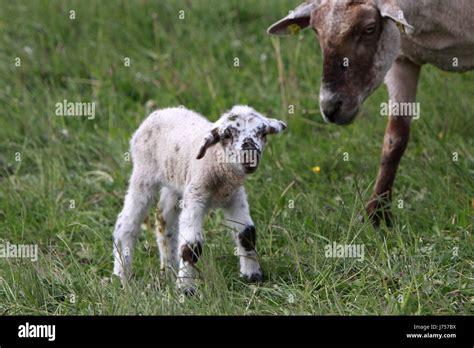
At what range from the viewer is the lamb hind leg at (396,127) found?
269 inches

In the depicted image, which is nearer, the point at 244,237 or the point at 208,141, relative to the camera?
the point at 208,141

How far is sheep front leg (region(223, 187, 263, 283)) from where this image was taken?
558 cm

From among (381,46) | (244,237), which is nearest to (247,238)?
(244,237)

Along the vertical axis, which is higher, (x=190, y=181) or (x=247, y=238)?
(x=190, y=181)

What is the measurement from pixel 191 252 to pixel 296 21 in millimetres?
1731

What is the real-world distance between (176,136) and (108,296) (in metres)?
1.01

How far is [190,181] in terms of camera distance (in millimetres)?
5586

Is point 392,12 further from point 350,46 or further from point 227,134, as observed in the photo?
point 227,134

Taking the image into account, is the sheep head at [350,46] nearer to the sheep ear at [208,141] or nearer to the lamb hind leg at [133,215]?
the sheep ear at [208,141]

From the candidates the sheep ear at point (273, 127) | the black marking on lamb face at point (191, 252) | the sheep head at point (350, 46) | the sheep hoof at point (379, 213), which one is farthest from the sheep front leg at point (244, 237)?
the sheep hoof at point (379, 213)

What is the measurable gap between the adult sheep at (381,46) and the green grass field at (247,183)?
51cm

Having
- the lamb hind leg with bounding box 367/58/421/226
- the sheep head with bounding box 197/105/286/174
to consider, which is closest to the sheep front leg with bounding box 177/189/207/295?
the sheep head with bounding box 197/105/286/174
